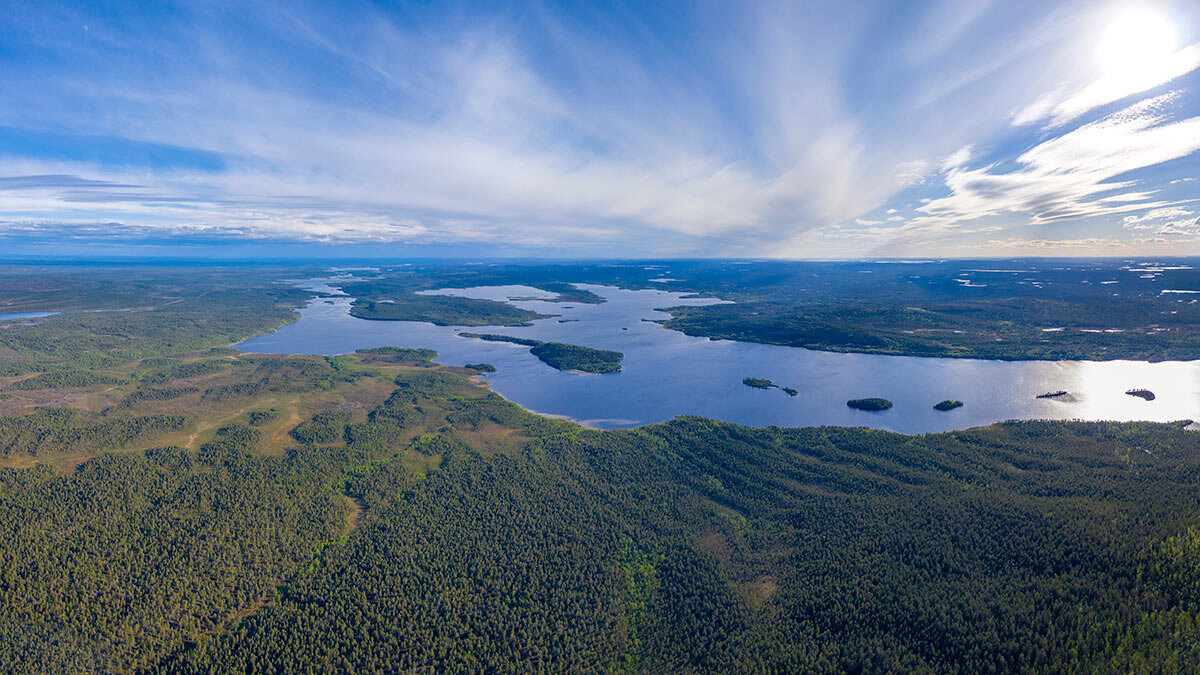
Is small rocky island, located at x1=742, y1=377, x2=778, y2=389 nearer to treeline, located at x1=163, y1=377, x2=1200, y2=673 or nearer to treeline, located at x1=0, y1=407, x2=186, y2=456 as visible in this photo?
treeline, located at x1=163, y1=377, x2=1200, y2=673

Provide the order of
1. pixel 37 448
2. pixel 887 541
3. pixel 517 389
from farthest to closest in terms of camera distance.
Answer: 1. pixel 517 389
2. pixel 37 448
3. pixel 887 541

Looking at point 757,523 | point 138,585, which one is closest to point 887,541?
point 757,523

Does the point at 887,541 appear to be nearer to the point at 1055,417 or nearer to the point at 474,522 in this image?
the point at 474,522

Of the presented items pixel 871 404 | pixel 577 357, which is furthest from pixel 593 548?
pixel 577 357

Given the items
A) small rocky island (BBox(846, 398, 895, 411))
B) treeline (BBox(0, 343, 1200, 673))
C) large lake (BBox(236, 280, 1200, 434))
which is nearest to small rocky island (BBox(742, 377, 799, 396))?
large lake (BBox(236, 280, 1200, 434))

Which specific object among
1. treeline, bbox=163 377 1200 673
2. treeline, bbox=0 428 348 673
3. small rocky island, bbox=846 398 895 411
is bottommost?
treeline, bbox=0 428 348 673

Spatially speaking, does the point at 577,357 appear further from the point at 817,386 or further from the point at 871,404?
the point at 871,404

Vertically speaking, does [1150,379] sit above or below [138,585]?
above
